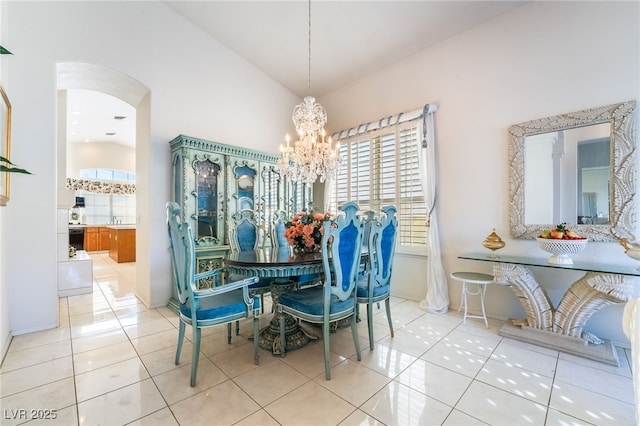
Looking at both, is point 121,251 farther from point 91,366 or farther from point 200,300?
point 200,300

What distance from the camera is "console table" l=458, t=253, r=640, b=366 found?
2102mm

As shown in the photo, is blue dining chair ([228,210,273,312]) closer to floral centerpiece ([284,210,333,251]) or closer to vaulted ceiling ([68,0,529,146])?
floral centerpiece ([284,210,333,251])

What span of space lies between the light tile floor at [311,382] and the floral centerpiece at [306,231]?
90cm

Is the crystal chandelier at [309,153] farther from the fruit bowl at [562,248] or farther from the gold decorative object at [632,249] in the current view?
the gold decorative object at [632,249]

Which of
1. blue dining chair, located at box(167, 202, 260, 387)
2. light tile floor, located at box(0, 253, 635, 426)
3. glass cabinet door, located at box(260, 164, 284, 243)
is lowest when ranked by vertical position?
light tile floor, located at box(0, 253, 635, 426)

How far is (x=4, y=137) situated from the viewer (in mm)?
2322

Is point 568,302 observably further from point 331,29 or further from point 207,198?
point 207,198

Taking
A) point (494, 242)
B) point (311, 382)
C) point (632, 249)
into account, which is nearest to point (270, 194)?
point (311, 382)

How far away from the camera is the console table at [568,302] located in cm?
210

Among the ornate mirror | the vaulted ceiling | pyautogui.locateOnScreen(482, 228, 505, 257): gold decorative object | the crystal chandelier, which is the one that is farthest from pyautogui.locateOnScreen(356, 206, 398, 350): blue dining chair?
the vaulted ceiling

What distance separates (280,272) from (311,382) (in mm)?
783

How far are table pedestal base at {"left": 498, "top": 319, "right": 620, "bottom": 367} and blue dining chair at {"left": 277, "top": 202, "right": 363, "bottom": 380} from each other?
1576mm

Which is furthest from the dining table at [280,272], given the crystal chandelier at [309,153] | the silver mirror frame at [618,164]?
the silver mirror frame at [618,164]

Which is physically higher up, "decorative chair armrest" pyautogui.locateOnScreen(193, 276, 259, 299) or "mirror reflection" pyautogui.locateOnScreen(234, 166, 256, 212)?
"mirror reflection" pyautogui.locateOnScreen(234, 166, 256, 212)
